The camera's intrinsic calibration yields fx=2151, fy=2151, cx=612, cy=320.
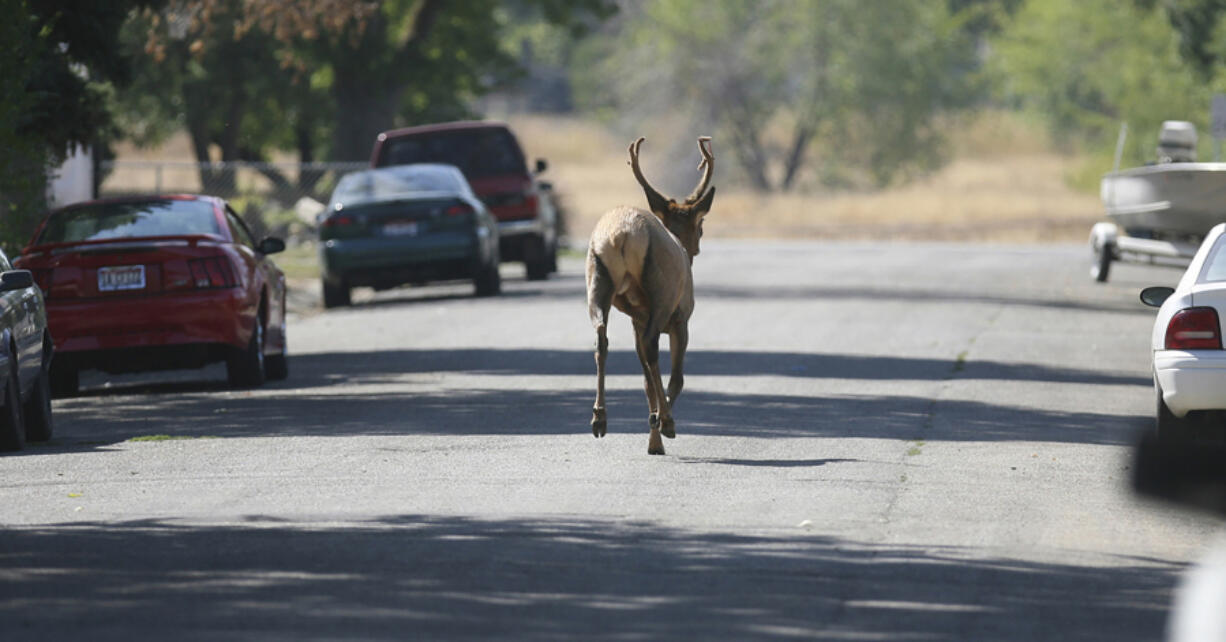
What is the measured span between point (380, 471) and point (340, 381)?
5.53 meters

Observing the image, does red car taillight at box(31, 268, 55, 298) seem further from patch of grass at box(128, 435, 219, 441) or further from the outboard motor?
the outboard motor

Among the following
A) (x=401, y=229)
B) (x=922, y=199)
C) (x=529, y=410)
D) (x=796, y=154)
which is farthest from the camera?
(x=796, y=154)

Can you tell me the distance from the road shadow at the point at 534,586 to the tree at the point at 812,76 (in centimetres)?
5714

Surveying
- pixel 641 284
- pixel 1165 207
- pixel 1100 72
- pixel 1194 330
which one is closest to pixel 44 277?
pixel 641 284

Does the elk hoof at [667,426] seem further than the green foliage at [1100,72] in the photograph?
No

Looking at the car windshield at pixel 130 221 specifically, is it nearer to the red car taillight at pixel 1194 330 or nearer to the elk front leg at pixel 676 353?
the elk front leg at pixel 676 353

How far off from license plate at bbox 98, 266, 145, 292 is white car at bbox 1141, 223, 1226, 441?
23.6ft

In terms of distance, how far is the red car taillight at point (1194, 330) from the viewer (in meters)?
11.1

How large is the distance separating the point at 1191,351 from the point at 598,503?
11.2ft

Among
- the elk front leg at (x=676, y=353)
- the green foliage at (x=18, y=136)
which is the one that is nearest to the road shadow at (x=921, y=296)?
the green foliage at (x=18, y=136)

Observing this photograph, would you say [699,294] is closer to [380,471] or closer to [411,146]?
[411,146]

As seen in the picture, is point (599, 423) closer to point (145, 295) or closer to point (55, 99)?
point (145, 295)

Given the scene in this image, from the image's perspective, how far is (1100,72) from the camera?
62.0 meters

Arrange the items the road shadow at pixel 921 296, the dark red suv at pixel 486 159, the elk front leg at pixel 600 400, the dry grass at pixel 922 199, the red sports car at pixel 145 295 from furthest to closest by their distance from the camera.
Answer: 1. the dry grass at pixel 922 199
2. the dark red suv at pixel 486 159
3. the road shadow at pixel 921 296
4. the red sports car at pixel 145 295
5. the elk front leg at pixel 600 400
